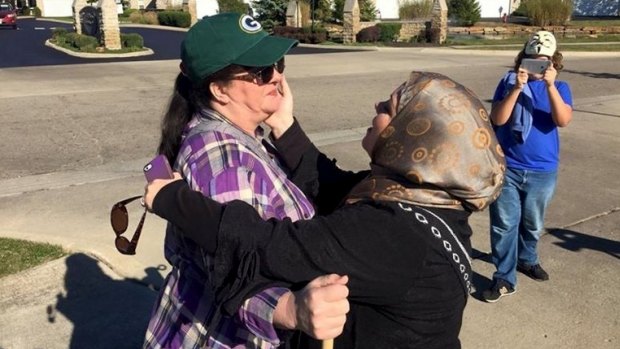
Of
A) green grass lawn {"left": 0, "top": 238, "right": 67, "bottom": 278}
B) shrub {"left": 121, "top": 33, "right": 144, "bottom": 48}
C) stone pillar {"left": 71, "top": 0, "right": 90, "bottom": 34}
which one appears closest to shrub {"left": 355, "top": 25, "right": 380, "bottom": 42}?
shrub {"left": 121, "top": 33, "right": 144, "bottom": 48}

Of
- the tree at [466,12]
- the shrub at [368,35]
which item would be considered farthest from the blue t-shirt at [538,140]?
the tree at [466,12]

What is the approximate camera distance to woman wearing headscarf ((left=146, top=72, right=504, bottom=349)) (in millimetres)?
1351

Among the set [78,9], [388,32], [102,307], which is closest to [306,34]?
[388,32]

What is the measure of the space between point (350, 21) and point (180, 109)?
2992 centimetres

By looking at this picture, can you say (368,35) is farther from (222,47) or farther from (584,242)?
(222,47)

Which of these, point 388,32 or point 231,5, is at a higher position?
point 231,5

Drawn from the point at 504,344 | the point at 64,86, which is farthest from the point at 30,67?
the point at 504,344

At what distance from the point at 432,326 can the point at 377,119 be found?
20.2 inches

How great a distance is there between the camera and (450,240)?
4.82 feet

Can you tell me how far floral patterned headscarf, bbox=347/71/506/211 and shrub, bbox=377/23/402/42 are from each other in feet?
100

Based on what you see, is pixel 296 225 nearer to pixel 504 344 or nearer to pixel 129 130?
pixel 504 344

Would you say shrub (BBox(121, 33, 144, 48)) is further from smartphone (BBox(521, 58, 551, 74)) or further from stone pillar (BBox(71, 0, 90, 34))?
smartphone (BBox(521, 58, 551, 74))

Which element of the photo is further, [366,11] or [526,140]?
[366,11]

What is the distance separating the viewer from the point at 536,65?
154 inches
